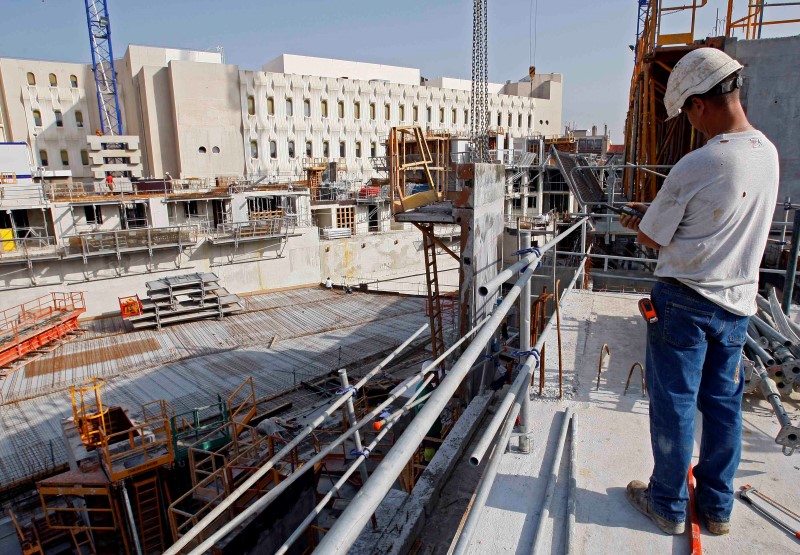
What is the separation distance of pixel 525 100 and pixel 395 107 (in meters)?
17.8

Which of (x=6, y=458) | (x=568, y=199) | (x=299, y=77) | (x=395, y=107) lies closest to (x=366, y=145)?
(x=395, y=107)

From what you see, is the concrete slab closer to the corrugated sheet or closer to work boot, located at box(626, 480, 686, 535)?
work boot, located at box(626, 480, 686, 535)

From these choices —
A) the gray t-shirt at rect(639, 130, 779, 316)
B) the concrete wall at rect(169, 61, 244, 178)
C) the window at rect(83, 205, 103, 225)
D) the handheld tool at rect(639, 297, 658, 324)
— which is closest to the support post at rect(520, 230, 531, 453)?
the handheld tool at rect(639, 297, 658, 324)

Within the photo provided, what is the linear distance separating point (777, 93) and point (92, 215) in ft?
84.3

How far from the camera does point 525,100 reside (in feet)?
177

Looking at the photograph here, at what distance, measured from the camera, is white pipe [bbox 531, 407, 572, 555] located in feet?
7.60

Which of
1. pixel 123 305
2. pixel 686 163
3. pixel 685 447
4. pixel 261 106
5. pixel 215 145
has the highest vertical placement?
pixel 261 106

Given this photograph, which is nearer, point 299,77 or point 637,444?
point 637,444

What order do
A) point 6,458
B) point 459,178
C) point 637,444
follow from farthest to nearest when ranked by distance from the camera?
point 6,458
point 459,178
point 637,444

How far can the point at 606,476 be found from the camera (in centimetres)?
289

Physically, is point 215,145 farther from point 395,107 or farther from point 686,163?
point 686,163

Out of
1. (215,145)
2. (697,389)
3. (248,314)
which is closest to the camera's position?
(697,389)

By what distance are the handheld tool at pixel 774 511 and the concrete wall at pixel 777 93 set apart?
37.7 ft

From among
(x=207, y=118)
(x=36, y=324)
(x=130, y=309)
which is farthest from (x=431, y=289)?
(x=207, y=118)
